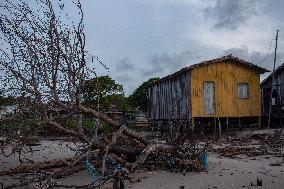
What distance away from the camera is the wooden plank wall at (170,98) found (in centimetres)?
2250

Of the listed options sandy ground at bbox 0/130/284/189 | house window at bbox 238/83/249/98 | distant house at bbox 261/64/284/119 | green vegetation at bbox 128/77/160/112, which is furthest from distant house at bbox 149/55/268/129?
green vegetation at bbox 128/77/160/112

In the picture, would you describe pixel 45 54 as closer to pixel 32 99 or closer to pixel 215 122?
pixel 32 99

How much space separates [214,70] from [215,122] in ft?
10.6

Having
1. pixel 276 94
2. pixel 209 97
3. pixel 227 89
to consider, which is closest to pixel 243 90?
pixel 227 89

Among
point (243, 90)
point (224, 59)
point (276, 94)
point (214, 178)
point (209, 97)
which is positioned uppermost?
point (224, 59)

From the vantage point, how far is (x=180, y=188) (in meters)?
6.65

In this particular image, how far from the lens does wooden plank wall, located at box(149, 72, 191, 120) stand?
22500mm

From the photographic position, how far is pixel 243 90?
2359 cm

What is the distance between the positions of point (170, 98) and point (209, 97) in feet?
10.1

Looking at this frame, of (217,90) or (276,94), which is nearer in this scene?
(217,90)

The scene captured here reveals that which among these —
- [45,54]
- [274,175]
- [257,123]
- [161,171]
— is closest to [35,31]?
[45,54]

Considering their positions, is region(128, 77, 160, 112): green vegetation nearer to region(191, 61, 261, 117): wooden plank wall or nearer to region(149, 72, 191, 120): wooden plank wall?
region(149, 72, 191, 120): wooden plank wall

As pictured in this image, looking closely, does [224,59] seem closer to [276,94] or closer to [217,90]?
[217,90]

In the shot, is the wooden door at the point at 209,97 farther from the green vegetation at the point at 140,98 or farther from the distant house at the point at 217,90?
the green vegetation at the point at 140,98
